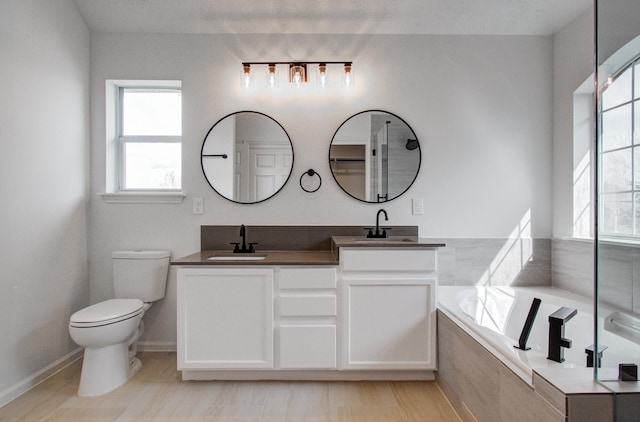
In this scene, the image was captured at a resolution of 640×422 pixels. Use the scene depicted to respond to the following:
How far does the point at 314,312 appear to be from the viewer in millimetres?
2055

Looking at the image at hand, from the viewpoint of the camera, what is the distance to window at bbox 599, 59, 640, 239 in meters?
0.98

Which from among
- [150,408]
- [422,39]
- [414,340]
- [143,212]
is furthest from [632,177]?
[143,212]

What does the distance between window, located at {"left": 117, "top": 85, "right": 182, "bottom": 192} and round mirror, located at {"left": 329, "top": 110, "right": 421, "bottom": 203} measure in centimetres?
130

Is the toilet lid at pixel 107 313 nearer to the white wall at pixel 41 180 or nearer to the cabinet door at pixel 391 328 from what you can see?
the white wall at pixel 41 180

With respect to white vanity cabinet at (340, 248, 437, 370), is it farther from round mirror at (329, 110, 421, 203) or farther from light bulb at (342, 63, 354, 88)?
light bulb at (342, 63, 354, 88)

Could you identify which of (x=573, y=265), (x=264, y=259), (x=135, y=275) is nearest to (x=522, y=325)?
(x=573, y=265)

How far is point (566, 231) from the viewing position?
8.02ft

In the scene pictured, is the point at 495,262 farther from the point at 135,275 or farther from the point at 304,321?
the point at 135,275

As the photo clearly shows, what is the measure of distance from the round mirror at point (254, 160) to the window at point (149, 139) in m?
0.34

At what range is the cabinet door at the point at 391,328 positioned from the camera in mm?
2057

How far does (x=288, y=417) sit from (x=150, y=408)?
779 mm

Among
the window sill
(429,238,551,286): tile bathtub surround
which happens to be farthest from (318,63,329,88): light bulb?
(429,238,551,286): tile bathtub surround

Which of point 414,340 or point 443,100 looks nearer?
point 414,340

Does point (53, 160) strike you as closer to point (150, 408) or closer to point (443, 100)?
point (150, 408)
